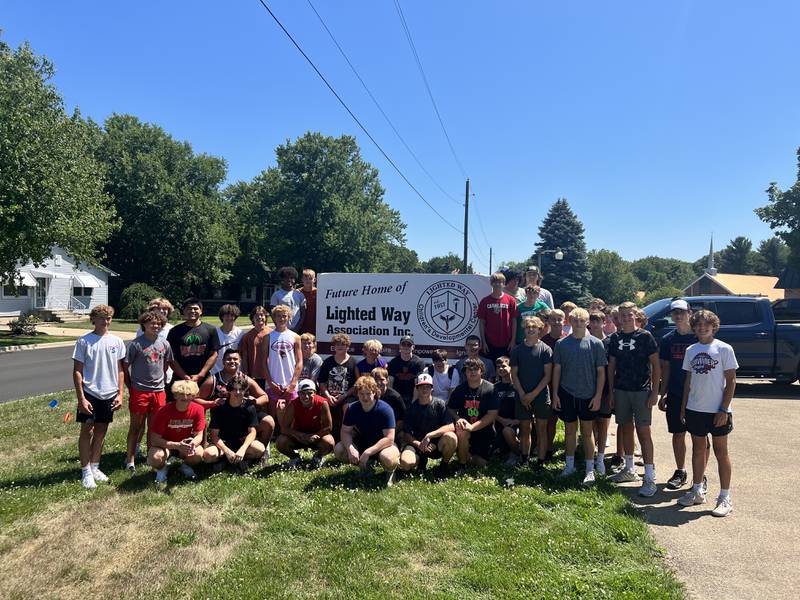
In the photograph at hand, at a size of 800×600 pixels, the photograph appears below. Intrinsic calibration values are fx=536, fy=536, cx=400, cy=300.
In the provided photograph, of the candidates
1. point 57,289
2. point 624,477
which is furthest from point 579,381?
point 57,289

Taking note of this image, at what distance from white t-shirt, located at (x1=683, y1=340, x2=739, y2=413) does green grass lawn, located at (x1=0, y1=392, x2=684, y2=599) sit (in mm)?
1215

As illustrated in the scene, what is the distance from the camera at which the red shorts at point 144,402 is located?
573cm

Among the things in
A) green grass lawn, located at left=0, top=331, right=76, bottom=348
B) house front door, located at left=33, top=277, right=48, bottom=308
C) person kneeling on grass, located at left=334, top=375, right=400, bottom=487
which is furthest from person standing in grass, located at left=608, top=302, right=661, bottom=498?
house front door, located at left=33, top=277, right=48, bottom=308

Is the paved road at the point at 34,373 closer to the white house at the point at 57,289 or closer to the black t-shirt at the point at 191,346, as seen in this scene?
the black t-shirt at the point at 191,346

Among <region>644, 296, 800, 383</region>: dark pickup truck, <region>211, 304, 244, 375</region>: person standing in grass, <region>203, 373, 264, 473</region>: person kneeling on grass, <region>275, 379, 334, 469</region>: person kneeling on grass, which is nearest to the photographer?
<region>203, 373, 264, 473</region>: person kneeling on grass

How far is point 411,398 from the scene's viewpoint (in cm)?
659

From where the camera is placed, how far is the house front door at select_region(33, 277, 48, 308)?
3638 cm

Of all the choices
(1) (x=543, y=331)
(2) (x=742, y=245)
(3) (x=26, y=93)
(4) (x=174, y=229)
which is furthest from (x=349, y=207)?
(2) (x=742, y=245)

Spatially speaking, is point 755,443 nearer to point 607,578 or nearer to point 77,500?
point 607,578

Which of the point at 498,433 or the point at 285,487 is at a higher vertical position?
the point at 498,433

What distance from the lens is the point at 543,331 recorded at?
631 cm

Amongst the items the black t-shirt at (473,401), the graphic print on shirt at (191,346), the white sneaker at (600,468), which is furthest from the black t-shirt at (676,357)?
the graphic print on shirt at (191,346)

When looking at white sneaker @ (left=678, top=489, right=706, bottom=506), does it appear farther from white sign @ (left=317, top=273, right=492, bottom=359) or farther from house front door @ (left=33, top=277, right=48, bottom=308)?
house front door @ (left=33, top=277, right=48, bottom=308)

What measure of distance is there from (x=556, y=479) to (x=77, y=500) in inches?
184
